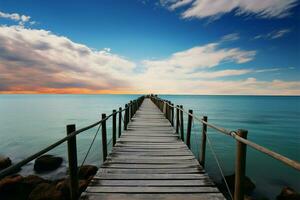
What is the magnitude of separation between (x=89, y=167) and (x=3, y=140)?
1879 cm

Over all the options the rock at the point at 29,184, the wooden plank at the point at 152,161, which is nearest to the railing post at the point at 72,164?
the wooden plank at the point at 152,161

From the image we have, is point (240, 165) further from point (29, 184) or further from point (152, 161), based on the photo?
point (29, 184)

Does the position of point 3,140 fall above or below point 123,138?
below

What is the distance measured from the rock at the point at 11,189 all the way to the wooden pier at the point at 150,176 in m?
Result: 4.93

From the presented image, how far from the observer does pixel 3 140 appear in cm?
2284

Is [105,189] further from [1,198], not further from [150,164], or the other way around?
[1,198]

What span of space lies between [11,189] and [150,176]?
718cm

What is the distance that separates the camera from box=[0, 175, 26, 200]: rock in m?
7.93

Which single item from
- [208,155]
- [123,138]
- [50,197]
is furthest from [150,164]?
[208,155]

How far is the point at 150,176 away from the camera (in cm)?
432

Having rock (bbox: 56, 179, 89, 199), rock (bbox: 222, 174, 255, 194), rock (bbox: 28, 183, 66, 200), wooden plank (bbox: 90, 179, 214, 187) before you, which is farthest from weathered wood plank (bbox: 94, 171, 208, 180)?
rock (bbox: 222, 174, 255, 194)

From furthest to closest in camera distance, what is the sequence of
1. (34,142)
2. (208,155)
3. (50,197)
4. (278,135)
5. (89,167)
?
(278,135) < (34,142) < (208,155) < (89,167) < (50,197)

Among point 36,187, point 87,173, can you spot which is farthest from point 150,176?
point 87,173

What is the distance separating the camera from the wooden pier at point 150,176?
357 cm
